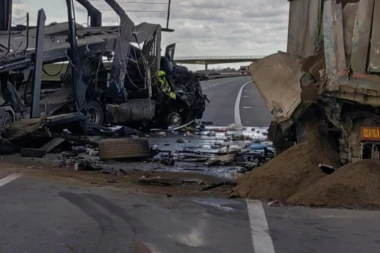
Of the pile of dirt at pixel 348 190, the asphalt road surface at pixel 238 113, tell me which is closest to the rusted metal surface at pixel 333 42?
the pile of dirt at pixel 348 190

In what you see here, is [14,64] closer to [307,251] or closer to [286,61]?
[286,61]

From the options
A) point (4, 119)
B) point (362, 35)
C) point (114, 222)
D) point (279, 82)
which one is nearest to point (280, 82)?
Result: point (279, 82)

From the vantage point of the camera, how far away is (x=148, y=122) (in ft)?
59.1

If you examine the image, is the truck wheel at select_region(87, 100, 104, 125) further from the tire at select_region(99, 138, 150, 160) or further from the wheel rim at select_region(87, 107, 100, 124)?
the tire at select_region(99, 138, 150, 160)

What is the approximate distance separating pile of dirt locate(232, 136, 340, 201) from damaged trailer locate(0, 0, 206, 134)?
19.2 ft

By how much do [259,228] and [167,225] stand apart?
0.88 meters

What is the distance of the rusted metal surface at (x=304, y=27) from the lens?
8.55m

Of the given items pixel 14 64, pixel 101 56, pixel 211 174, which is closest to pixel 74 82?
pixel 101 56

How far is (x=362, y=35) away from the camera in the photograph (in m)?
7.53

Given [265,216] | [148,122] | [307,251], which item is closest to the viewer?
[307,251]

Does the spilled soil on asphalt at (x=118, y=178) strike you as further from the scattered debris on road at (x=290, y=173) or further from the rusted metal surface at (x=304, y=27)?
the rusted metal surface at (x=304, y=27)

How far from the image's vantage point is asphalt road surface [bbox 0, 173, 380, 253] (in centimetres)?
604

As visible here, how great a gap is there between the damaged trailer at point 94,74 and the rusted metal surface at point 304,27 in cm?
555

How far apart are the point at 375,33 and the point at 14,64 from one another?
745cm
